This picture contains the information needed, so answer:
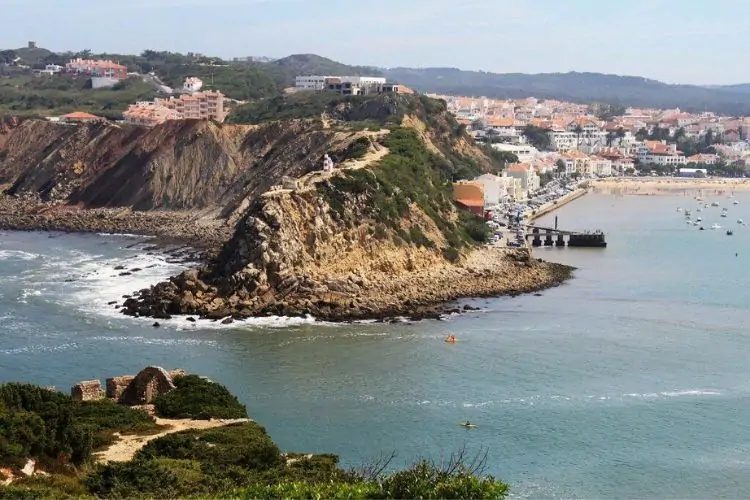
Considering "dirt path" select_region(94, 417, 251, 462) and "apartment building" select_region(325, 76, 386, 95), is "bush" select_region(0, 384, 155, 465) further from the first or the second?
"apartment building" select_region(325, 76, 386, 95)

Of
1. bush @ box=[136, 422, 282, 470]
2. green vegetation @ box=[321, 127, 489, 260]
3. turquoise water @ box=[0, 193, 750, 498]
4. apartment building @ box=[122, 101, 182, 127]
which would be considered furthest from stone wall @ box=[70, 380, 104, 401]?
apartment building @ box=[122, 101, 182, 127]

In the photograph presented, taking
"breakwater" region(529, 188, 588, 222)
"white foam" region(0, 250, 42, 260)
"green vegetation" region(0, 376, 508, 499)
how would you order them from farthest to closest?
1. "breakwater" region(529, 188, 588, 222)
2. "white foam" region(0, 250, 42, 260)
3. "green vegetation" region(0, 376, 508, 499)

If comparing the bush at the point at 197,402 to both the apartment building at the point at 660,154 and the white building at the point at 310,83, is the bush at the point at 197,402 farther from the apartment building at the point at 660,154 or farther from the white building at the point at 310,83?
the apartment building at the point at 660,154

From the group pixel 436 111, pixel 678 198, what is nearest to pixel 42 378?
pixel 436 111

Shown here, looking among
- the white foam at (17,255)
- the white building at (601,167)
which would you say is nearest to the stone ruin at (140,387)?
the white foam at (17,255)

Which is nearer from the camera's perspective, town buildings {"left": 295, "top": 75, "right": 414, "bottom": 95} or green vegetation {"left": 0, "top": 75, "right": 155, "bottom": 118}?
town buildings {"left": 295, "top": 75, "right": 414, "bottom": 95}

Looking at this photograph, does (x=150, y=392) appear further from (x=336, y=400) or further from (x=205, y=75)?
(x=205, y=75)

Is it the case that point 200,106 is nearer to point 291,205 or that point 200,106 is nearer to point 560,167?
point 560,167

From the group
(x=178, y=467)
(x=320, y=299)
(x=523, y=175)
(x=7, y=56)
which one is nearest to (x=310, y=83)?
(x=523, y=175)
